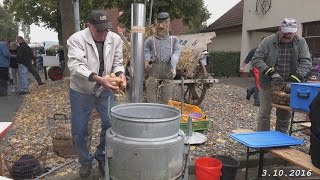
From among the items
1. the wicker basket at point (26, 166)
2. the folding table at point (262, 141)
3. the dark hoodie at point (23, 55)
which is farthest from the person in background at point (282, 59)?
the dark hoodie at point (23, 55)

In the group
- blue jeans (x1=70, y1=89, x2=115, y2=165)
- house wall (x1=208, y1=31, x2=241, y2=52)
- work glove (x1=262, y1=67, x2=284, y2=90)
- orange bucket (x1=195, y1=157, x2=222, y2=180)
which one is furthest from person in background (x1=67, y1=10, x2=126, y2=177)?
house wall (x1=208, y1=31, x2=241, y2=52)

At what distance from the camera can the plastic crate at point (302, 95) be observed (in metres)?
4.00

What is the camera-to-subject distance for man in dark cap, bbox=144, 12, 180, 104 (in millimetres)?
6109

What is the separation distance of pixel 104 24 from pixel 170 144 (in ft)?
4.76

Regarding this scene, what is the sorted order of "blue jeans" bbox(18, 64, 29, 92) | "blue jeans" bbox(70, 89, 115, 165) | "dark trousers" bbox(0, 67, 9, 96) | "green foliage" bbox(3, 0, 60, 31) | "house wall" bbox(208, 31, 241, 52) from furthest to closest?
"green foliage" bbox(3, 0, 60, 31), "house wall" bbox(208, 31, 241, 52), "blue jeans" bbox(18, 64, 29, 92), "dark trousers" bbox(0, 67, 9, 96), "blue jeans" bbox(70, 89, 115, 165)

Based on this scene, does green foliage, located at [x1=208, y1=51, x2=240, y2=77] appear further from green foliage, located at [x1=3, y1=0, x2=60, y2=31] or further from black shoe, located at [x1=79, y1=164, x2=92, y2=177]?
black shoe, located at [x1=79, y1=164, x2=92, y2=177]

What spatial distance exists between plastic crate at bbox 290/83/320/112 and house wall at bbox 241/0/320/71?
9.88 metres

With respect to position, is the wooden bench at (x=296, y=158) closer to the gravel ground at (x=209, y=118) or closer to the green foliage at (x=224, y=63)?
the gravel ground at (x=209, y=118)

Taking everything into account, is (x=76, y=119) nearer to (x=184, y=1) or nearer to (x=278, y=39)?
(x=278, y=39)

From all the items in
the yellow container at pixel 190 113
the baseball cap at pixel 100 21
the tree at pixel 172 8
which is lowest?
the yellow container at pixel 190 113

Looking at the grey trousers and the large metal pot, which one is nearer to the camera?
the large metal pot

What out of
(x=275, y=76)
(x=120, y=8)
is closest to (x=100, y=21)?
(x=275, y=76)

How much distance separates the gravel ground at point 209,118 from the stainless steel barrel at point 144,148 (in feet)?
5.61

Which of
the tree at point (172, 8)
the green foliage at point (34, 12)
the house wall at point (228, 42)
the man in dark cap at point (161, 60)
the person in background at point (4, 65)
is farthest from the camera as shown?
the green foliage at point (34, 12)
